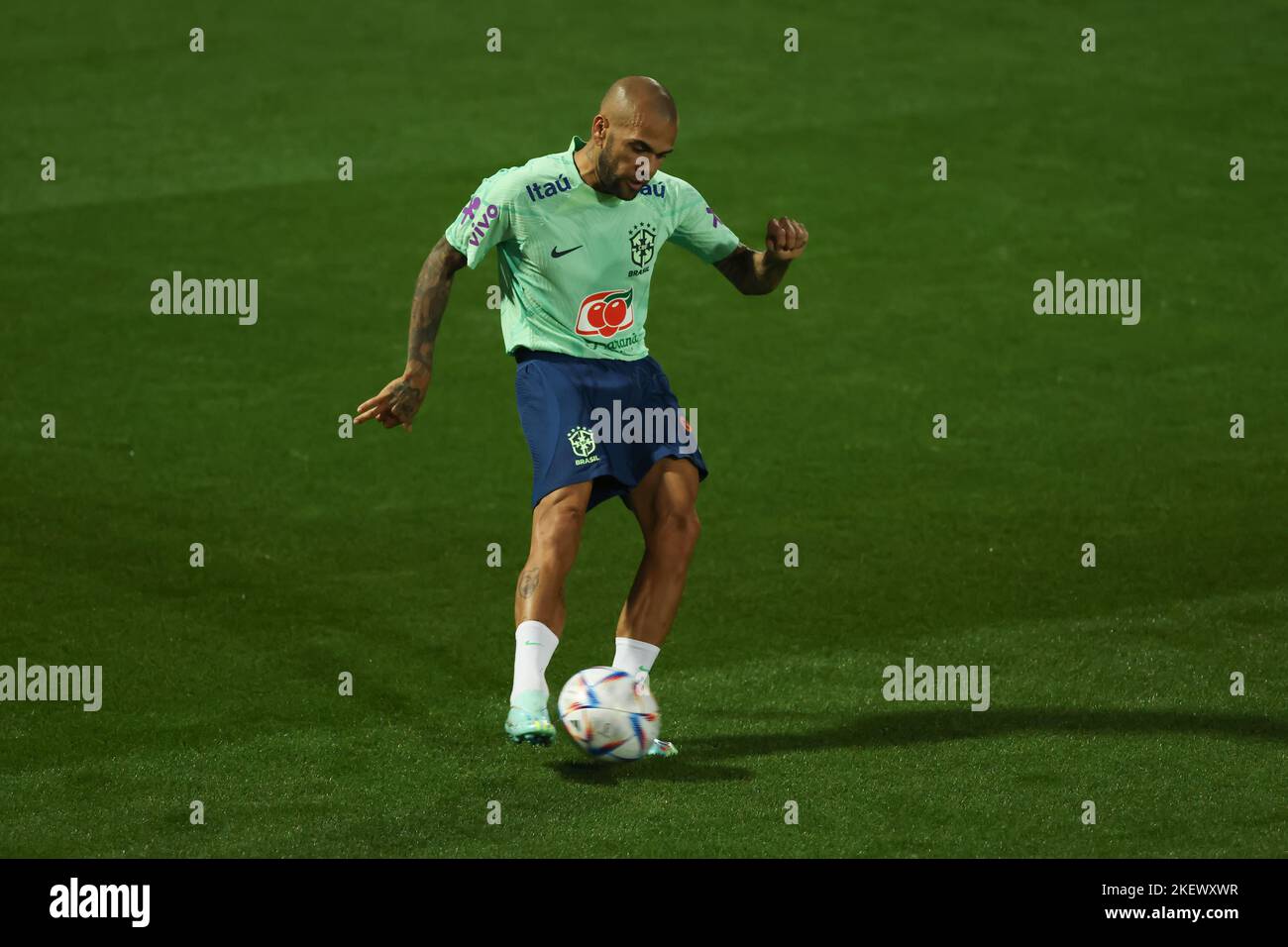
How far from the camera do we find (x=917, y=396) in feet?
43.8

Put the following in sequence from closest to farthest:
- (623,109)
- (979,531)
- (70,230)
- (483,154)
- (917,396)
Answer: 1. (623,109)
2. (979,531)
3. (917,396)
4. (70,230)
5. (483,154)

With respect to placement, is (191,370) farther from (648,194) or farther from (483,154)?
(648,194)

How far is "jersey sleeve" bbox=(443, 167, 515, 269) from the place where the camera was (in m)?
7.95

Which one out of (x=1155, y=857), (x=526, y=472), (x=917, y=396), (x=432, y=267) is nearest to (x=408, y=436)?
(x=526, y=472)

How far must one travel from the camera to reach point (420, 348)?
7930 mm

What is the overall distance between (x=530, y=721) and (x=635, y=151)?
2.30 meters

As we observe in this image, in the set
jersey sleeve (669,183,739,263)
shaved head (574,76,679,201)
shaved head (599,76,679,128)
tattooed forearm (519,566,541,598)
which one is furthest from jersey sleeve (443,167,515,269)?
tattooed forearm (519,566,541,598)

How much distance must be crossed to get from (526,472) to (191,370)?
298 cm

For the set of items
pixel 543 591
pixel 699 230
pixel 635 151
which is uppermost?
pixel 635 151

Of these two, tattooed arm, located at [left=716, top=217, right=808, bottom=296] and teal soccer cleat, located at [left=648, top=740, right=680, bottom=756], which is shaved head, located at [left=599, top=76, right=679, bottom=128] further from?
teal soccer cleat, located at [left=648, top=740, right=680, bottom=756]
